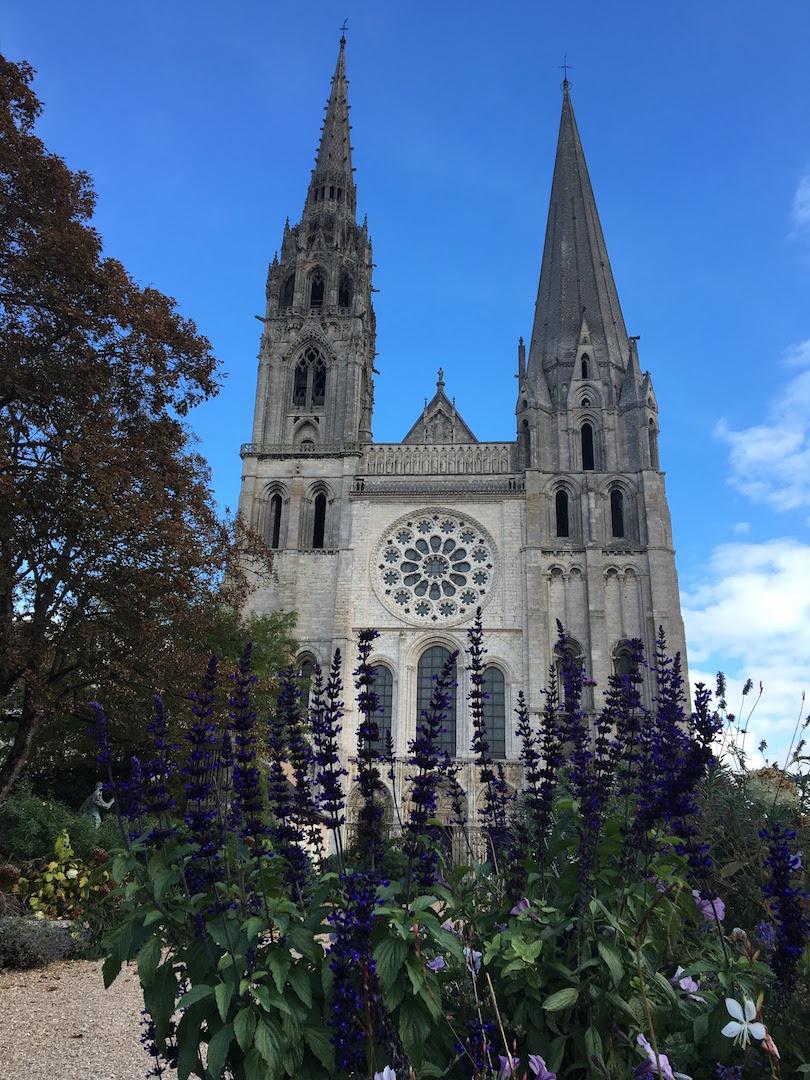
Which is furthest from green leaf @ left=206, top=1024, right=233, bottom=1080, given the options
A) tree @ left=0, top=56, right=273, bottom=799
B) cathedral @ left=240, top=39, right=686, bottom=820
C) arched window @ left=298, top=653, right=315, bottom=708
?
cathedral @ left=240, top=39, right=686, bottom=820

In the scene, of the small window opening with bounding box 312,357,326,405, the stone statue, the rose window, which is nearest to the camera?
the stone statue

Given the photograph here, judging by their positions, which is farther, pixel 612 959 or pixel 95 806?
pixel 95 806

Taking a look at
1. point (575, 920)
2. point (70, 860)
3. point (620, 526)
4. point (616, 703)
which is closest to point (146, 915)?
point (575, 920)

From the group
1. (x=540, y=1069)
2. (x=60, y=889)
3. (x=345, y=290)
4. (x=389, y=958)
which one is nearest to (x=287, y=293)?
(x=345, y=290)

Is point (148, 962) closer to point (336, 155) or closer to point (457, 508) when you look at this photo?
point (457, 508)

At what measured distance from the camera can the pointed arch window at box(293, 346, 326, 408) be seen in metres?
33.0

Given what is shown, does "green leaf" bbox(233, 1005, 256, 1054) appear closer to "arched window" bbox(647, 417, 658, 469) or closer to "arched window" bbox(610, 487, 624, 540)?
"arched window" bbox(610, 487, 624, 540)

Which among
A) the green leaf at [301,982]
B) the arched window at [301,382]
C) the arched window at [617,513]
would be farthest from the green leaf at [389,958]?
the arched window at [301,382]

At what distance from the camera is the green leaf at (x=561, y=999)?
3.10 meters

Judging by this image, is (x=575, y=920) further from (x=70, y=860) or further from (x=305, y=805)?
(x=70, y=860)

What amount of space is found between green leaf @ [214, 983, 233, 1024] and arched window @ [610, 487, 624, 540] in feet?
92.0

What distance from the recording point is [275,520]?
3058cm

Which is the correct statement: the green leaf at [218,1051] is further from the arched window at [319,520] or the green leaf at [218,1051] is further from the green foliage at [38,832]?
the arched window at [319,520]

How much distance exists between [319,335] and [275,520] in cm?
847
